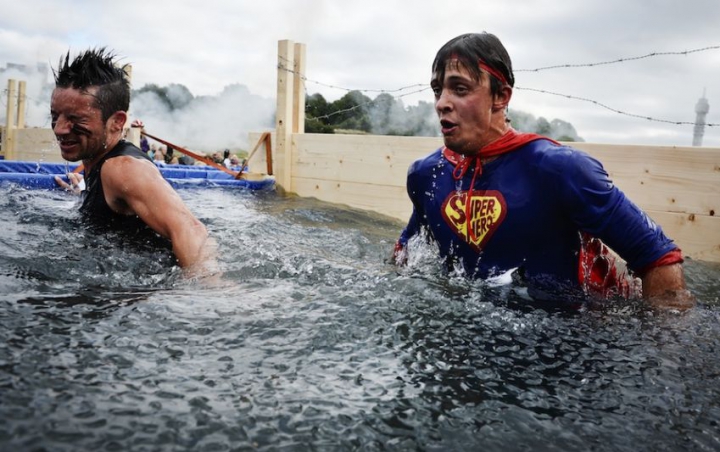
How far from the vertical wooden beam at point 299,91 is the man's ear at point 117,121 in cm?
→ 448

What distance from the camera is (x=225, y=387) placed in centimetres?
154

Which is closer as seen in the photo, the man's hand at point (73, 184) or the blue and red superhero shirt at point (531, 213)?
the blue and red superhero shirt at point (531, 213)

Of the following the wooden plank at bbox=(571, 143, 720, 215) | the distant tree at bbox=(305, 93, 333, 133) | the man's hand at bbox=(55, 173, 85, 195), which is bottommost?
the man's hand at bbox=(55, 173, 85, 195)

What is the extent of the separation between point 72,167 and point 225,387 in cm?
900

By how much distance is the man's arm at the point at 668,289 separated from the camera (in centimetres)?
247

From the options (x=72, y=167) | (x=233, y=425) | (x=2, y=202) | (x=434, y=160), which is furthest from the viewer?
(x=72, y=167)

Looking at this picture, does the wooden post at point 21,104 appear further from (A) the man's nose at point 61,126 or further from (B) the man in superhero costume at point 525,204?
(B) the man in superhero costume at point 525,204

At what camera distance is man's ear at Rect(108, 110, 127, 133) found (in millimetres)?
3354

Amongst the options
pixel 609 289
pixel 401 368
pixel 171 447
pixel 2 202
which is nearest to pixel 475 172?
pixel 609 289

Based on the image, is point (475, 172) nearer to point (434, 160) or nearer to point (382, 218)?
point (434, 160)

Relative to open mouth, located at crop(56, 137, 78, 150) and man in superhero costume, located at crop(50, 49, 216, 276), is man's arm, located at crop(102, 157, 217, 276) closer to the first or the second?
man in superhero costume, located at crop(50, 49, 216, 276)

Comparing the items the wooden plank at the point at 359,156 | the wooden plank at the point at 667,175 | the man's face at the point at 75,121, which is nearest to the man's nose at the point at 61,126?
the man's face at the point at 75,121

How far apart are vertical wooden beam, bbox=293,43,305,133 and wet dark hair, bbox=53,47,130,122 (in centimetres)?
449

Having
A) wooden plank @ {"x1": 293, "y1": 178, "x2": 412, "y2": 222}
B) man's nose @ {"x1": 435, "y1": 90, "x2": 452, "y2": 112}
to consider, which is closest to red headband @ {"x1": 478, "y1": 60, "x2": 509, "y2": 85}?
man's nose @ {"x1": 435, "y1": 90, "x2": 452, "y2": 112}
